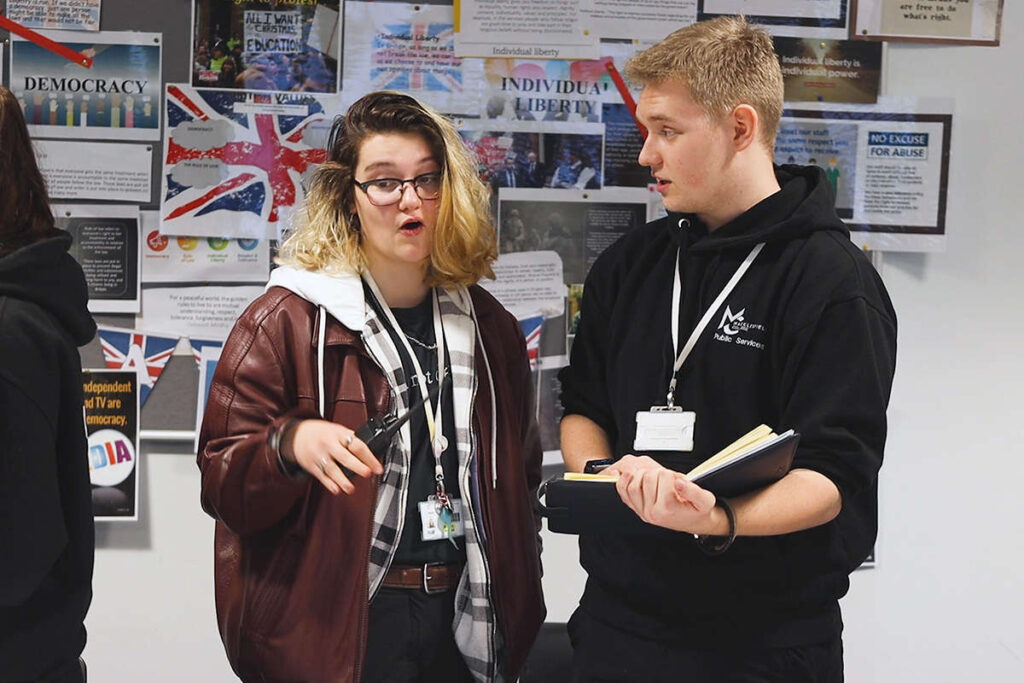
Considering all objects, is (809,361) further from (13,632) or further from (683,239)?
(13,632)

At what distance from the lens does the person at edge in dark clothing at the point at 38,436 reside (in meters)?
1.41

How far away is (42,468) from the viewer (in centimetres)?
143

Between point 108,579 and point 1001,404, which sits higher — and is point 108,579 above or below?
below

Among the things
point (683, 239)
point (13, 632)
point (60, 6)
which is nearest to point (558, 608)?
point (683, 239)

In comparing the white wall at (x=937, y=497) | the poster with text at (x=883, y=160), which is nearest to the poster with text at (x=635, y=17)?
the poster with text at (x=883, y=160)

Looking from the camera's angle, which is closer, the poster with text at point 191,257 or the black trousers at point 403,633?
the black trousers at point 403,633

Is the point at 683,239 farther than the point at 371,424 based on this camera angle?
Yes

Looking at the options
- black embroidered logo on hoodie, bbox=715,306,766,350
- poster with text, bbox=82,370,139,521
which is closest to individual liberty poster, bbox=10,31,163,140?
poster with text, bbox=82,370,139,521

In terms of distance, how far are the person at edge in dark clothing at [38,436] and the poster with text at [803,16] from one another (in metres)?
1.64

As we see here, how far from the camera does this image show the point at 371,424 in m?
1.50

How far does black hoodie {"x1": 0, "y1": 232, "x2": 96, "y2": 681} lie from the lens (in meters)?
1.41

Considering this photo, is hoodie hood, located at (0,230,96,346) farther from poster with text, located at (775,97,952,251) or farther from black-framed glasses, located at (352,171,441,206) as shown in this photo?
poster with text, located at (775,97,952,251)

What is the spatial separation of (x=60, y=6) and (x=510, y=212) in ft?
3.85

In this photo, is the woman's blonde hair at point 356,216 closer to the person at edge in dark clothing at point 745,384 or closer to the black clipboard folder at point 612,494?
the person at edge in dark clothing at point 745,384
